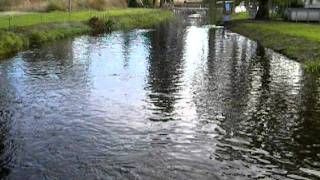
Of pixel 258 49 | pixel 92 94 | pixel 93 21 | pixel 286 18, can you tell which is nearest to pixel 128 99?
pixel 92 94

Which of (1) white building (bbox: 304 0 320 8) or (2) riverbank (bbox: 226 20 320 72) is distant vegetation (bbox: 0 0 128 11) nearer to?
(2) riverbank (bbox: 226 20 320 72)

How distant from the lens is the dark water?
16.6 m

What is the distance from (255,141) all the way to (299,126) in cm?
318

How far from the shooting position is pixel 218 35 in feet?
216

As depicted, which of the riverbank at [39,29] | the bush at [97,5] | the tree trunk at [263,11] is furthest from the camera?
the bush at [97,5]

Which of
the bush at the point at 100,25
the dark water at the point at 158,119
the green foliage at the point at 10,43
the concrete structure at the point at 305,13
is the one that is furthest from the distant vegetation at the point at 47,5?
the dark water at the point at 158,119

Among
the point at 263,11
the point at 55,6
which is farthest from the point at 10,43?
the point at 263,11

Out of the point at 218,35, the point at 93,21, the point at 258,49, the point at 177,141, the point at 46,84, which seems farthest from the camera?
the point at 93,21

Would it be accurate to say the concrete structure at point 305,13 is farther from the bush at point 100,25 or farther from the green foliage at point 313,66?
the green foliage at point 313,66

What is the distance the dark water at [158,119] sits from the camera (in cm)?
1661

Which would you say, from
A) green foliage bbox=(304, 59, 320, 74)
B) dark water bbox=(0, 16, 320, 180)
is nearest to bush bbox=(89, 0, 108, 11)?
dark water bbox=(0, 16, 320, 180)

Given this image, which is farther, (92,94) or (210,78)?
(210,78)

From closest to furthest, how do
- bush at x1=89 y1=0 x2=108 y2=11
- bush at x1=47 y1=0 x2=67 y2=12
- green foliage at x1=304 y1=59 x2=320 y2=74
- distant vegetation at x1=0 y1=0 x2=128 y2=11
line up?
green foliage at x1=304 y1=59 x2=320 y2=74 → distant vegetation at x1=0 y1=0 x2=128 y2=11 → bush at x1=47 y1=0 x2=67 y2=12 → bush at x1=89 y1=0 x2=108 y2=11

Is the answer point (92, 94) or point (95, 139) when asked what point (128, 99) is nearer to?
point (92, 94)
